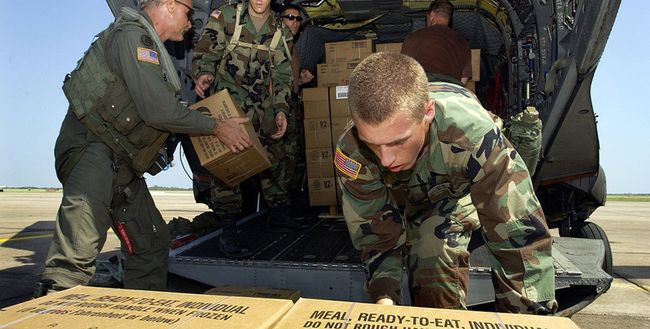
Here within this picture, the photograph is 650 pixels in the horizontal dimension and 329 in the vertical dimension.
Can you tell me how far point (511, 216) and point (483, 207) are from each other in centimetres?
10

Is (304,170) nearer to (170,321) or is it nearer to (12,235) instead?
(170,321)

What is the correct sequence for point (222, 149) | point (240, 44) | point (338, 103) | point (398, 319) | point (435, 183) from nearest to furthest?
point (398, 319)
point (435, 183)
point (222, 149)
point (240, 44)
point (338, 103)

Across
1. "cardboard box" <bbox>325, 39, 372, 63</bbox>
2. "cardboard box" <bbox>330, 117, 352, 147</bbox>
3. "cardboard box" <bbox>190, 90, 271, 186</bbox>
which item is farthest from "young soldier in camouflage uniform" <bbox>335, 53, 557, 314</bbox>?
"cardboard box" <bbox>325, 39, 372, 63</bbox>

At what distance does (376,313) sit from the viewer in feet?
3.95

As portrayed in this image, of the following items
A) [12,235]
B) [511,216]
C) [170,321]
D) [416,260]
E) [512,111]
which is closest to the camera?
[170,321]

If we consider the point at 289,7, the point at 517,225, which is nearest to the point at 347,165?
the point at 517,225

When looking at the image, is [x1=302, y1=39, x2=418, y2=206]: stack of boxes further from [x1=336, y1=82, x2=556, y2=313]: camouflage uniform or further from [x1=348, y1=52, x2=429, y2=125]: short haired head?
[x1=348, y1=52, x2=429, y2=125]: short haired head

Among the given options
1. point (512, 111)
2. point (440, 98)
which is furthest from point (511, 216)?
point (512, 111)

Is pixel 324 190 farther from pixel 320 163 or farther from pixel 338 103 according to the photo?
pixel 338 103

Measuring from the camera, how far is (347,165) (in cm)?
180

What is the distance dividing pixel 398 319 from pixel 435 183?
91cm

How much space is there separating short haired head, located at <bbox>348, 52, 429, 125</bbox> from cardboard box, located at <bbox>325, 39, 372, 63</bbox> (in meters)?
3.02

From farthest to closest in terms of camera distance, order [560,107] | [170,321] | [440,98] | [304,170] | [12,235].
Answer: [12,235] → [304,170] → [560,107] → [440,98] → [170,321]

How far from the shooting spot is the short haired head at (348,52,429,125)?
4.68 feet
